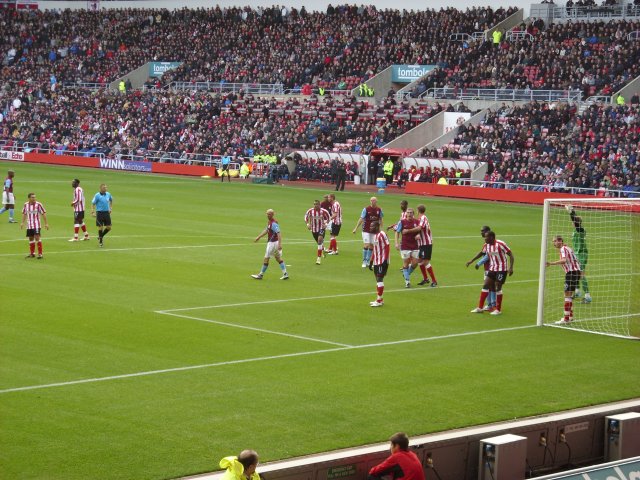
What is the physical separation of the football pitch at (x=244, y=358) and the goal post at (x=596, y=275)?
52 cm

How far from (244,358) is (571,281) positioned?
865cm

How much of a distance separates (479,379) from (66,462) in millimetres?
7866

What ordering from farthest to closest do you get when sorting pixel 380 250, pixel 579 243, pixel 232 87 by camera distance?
1. pixel 232 87
2. pixel 579 243
3. pixel 380 250

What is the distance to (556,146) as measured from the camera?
59.2m

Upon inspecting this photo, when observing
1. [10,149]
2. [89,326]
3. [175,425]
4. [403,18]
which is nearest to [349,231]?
[89,326]

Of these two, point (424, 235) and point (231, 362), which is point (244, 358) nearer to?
point (231, 362)

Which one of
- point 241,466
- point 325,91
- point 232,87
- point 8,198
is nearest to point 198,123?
point 232,87

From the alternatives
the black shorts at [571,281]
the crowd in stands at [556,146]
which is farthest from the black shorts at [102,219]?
the crowd in stands at [556,146]

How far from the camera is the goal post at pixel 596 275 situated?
2417cm

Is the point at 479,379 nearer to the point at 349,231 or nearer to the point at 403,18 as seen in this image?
the point at 349,231

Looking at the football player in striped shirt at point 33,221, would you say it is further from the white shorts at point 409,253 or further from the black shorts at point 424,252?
the black shorts at point 424,252

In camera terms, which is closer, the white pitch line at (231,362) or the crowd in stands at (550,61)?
the white pitch line at (231,362)

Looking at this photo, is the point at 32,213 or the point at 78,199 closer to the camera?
the point at 32,213

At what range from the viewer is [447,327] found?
23.0m
